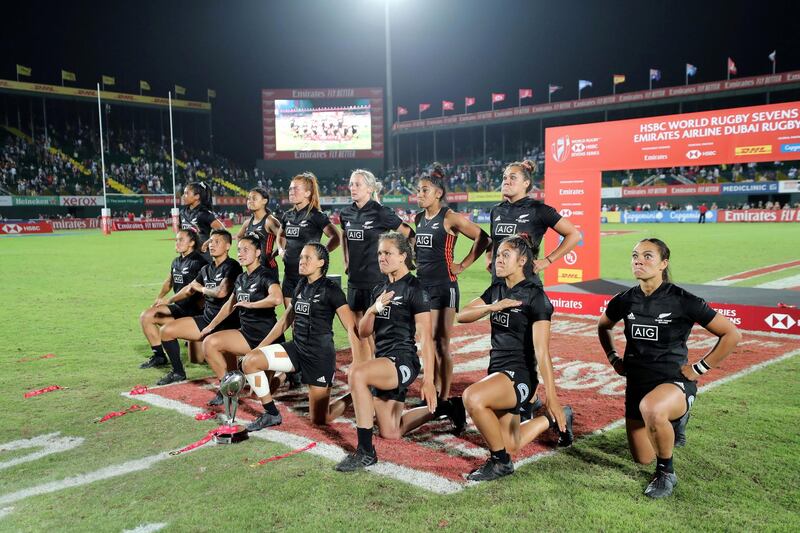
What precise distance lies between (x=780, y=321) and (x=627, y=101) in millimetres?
46450

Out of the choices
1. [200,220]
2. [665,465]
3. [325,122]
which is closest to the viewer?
[665,465]

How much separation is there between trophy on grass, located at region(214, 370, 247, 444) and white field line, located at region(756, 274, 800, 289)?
1133 centimetres

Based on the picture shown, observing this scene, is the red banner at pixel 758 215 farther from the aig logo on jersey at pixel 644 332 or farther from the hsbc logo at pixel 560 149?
the aig logo on jersey at pixel 644 332

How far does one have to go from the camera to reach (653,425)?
13.1 feet

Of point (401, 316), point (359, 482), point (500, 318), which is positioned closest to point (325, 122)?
point (401, 316)

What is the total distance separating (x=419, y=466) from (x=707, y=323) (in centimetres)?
221

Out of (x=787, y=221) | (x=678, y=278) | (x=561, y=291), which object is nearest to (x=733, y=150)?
(x=561, y=291)

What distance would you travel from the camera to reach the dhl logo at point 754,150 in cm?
985

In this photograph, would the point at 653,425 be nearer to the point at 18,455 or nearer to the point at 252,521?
the point at 252,521

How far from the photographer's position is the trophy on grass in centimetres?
480

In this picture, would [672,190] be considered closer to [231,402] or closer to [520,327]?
[520,327]

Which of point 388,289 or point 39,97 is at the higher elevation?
point 39,97

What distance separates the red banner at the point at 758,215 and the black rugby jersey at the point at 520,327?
41.5 metres

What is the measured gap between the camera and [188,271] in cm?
764
